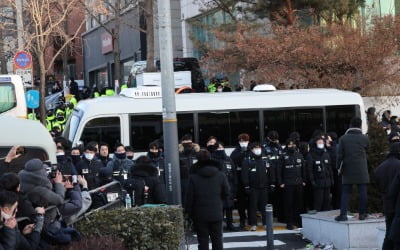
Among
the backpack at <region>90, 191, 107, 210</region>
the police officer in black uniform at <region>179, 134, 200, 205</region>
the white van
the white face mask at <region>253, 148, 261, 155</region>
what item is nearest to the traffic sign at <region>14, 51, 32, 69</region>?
the police officer in black uniform at <region>179, 134, 200, 205</region>

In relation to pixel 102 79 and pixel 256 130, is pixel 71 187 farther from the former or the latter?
pixel 102 79

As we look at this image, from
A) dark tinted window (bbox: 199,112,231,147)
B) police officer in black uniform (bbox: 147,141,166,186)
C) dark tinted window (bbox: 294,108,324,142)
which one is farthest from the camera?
dark tinted window (bbox: 294,108,324,142)

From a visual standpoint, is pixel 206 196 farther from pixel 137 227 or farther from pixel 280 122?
pixel 280 122

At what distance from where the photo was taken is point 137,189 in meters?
13.6

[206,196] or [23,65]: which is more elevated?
[23,65]

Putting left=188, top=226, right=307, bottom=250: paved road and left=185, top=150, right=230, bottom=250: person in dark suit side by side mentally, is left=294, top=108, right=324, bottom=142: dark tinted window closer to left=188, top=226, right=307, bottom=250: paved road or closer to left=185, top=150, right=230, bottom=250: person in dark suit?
left=188, top=226, right=307, bottom=250: paved road

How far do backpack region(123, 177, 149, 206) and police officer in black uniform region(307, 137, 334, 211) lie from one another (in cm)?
410

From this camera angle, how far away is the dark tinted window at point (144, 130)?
20.2 metres

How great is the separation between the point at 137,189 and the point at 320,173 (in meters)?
4.46

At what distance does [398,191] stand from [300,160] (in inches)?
245

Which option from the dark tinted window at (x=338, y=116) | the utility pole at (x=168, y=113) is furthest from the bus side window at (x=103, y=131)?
the utility pole at (x=168, y=113)

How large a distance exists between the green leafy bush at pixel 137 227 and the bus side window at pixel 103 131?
32.2ft

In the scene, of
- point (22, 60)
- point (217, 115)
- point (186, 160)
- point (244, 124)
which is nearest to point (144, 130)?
point (217, 115)

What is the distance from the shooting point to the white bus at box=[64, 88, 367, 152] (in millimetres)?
20109
